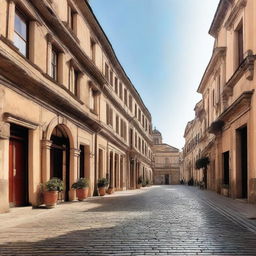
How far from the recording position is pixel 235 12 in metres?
19.6

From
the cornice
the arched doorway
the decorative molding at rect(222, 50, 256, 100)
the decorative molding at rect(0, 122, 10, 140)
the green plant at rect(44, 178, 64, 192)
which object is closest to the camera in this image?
the decorative molding at rect(0, 122, 10, 140)

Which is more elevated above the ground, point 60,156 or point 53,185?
point 60,156


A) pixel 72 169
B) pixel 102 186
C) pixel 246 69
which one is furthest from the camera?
pixel 102 186

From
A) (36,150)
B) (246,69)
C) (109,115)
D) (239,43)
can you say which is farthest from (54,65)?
(109,115)

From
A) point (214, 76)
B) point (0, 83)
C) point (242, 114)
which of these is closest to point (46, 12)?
point (0, 83)

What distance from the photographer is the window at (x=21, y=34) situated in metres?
13.5

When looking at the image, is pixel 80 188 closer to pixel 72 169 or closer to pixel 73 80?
pixel 72 169

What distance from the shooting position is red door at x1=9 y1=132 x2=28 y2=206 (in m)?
13.4

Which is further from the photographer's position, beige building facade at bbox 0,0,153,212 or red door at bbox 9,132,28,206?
red door at bbox 9,132,28,206

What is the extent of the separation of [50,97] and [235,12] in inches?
401

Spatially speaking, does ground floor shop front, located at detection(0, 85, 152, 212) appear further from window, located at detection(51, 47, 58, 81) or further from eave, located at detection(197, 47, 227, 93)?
eave, located at detection(197, 47, 227, 93)

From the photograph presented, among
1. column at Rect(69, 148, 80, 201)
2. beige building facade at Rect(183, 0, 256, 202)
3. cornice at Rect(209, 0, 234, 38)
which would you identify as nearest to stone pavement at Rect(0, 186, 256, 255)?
beige building facade at Rect(183, 0, 256, 202)

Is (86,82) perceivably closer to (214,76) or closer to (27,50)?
(27,50)

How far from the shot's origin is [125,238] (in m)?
7.49
